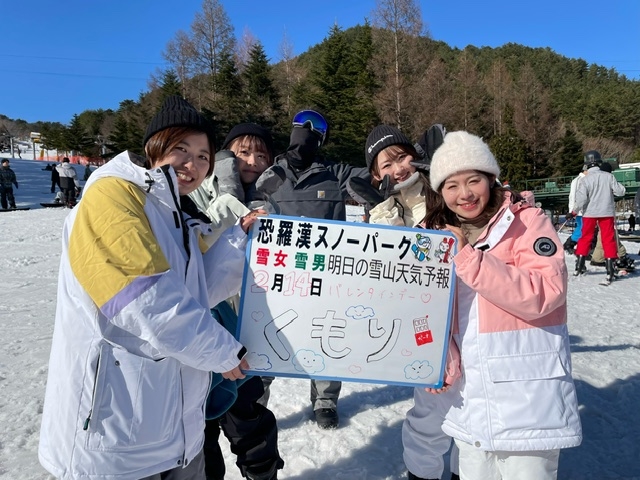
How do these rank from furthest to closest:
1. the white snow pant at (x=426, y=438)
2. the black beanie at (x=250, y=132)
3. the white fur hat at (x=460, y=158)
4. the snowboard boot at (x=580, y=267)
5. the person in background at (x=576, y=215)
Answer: the person in background at (x=576, y=215) → the snowboard boot at (x=580, y=267) → the black beanie at (x=250, y=132) → the white snow pant at (x=426, y=438) → the white fur hat at (x=460, y=158)

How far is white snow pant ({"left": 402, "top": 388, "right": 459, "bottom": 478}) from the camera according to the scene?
2088mm

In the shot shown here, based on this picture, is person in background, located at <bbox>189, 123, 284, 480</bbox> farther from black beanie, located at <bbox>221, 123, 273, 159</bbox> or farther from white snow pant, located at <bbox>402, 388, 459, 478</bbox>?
white snow pant, located at <bbox>402, 388, 459, 478</bbox>

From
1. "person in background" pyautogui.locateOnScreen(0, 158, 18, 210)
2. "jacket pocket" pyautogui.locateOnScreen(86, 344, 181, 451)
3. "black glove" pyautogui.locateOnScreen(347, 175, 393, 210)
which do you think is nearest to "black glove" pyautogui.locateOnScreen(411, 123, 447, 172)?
"black glove" pyautogui.locateOnScreen(347, 175, 393, 210)

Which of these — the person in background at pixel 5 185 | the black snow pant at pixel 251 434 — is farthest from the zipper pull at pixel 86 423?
the person in background at pixel 5 185

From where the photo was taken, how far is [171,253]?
1483 millimetres

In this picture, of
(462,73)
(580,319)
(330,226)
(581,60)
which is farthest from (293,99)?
(581,60)

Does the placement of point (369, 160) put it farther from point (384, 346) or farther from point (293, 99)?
point (293, 99)

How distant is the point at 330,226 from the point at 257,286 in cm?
39

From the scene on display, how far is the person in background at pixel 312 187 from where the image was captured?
2.91 m

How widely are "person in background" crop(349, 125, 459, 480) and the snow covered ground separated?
0.46m

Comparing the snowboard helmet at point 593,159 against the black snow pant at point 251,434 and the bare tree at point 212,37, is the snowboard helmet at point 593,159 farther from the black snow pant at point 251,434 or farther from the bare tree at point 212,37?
the bare tree at point 212,37

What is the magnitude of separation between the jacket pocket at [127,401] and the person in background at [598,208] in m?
7.87

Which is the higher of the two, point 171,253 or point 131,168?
point 131,168

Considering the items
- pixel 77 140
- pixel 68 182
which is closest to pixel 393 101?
pixel 68 182
